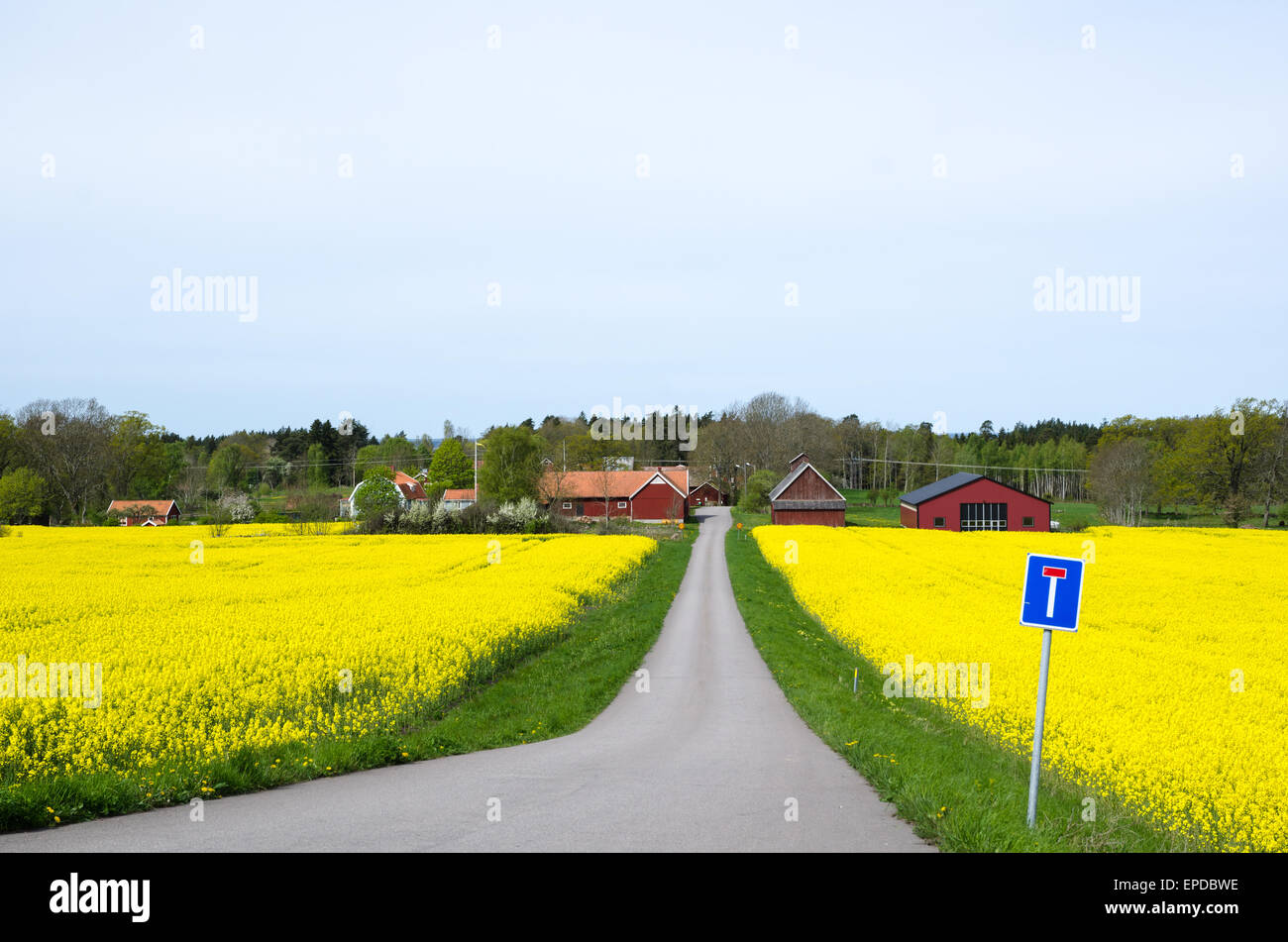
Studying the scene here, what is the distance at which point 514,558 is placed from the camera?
4397 centimetres

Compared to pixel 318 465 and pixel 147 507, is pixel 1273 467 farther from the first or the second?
pixel 318 465

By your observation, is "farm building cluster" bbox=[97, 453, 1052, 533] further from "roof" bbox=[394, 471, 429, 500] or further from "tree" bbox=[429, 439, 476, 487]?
"tree" bbox=[429, 439, 476, 487]

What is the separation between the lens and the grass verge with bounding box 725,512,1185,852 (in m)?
8.72

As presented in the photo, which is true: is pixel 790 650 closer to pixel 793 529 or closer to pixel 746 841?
pixel 746 841

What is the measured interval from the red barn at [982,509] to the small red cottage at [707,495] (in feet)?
145

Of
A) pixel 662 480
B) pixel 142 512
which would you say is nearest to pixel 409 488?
pixel 142 512

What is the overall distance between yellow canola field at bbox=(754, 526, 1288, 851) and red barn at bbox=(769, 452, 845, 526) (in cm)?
2855

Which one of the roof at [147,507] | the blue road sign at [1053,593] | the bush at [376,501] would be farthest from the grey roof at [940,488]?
the roof at [147,507]

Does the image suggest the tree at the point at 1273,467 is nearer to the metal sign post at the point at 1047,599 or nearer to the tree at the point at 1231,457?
the tree at the point at 1231,457

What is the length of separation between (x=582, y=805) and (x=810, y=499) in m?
71.2

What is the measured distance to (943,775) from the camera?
10.8 m

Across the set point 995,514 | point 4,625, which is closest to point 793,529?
point 995,514

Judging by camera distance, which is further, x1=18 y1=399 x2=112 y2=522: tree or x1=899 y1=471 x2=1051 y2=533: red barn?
x1=18 y1=399 x2=112 y2=522: tree

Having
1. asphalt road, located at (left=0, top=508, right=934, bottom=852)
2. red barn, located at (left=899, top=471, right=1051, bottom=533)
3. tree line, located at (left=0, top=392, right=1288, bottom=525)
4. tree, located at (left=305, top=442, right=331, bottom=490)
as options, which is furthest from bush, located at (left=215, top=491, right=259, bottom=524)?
asphalt road, located at (left=0, top=508, right=934, bottom=852)
